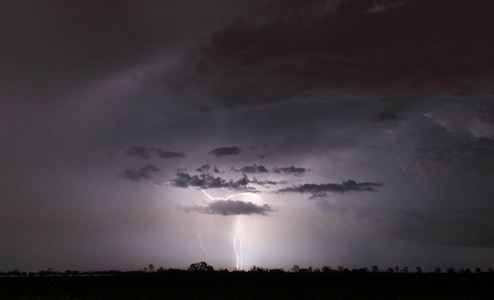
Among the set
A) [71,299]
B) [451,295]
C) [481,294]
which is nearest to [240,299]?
[71,299]

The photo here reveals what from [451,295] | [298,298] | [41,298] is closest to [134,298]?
[41,298]

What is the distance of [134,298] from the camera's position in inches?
2108

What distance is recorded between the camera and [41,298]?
53500 mm

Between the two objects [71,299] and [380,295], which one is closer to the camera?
[71,299]

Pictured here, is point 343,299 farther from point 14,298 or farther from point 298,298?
point 14,298

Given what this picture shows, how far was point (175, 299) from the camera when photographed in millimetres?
51969

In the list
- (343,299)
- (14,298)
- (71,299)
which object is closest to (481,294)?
(343,299)

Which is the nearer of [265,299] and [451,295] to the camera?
[265,299]

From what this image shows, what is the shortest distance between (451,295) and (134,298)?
38.0 m

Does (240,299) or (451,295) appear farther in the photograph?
(451,295)

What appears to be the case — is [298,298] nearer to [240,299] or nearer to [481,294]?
[240,299]

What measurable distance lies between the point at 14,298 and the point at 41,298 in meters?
2.79

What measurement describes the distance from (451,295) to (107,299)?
4083 centimetres

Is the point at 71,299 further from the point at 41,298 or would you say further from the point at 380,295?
the point at 380,295
